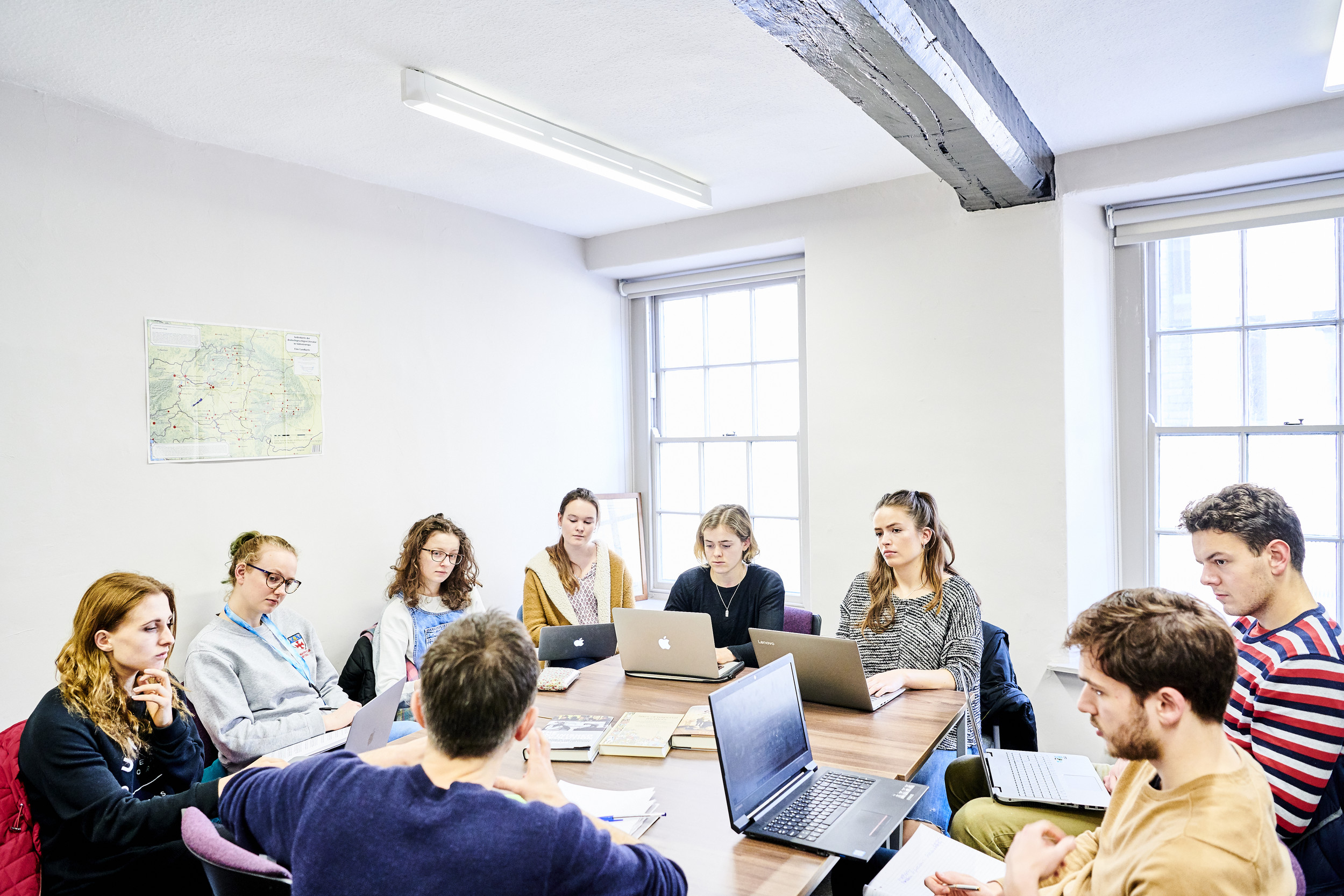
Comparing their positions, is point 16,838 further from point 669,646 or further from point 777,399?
point 777,399

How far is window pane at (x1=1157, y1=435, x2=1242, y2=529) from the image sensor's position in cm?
382

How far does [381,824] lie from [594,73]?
2.38m

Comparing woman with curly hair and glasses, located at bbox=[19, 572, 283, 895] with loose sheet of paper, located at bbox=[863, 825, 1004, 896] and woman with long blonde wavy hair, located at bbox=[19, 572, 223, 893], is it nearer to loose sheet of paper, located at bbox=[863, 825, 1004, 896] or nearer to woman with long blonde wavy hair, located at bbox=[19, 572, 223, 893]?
woman with long blonde wavy hair, located at bbox=[19, 572, 223, 893]

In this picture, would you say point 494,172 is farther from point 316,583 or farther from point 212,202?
point 316,583

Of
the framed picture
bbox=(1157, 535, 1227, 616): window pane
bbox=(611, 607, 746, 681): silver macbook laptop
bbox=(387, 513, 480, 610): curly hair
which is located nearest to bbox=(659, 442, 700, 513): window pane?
the framed picture

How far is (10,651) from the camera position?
2732 mm

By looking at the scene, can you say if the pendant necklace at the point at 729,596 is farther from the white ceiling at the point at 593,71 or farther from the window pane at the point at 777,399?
the white ceiling at the point at 593,71

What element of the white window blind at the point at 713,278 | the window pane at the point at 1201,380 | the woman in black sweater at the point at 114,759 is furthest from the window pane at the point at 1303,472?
the woman in black sweater at the point at 114,759

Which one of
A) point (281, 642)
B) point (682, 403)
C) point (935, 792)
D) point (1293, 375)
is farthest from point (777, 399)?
point (281, 642)

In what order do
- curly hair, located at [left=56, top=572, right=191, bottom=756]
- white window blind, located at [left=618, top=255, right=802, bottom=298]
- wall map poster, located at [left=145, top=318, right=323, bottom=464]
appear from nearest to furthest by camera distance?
curly hair, located at [left=56, top=572, right=191, bottom=756], wall map poster, located at [left=145, top=318, right=323, bottom=464], white window blind, located at [left=618, top=255, right=802, bottom=298]

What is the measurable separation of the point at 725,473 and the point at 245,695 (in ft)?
10.1

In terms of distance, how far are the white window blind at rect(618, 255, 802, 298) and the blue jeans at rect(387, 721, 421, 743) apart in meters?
3.10

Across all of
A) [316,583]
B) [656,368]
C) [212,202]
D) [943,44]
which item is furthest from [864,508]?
[212,202]

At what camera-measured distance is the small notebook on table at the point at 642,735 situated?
223 centimetres
